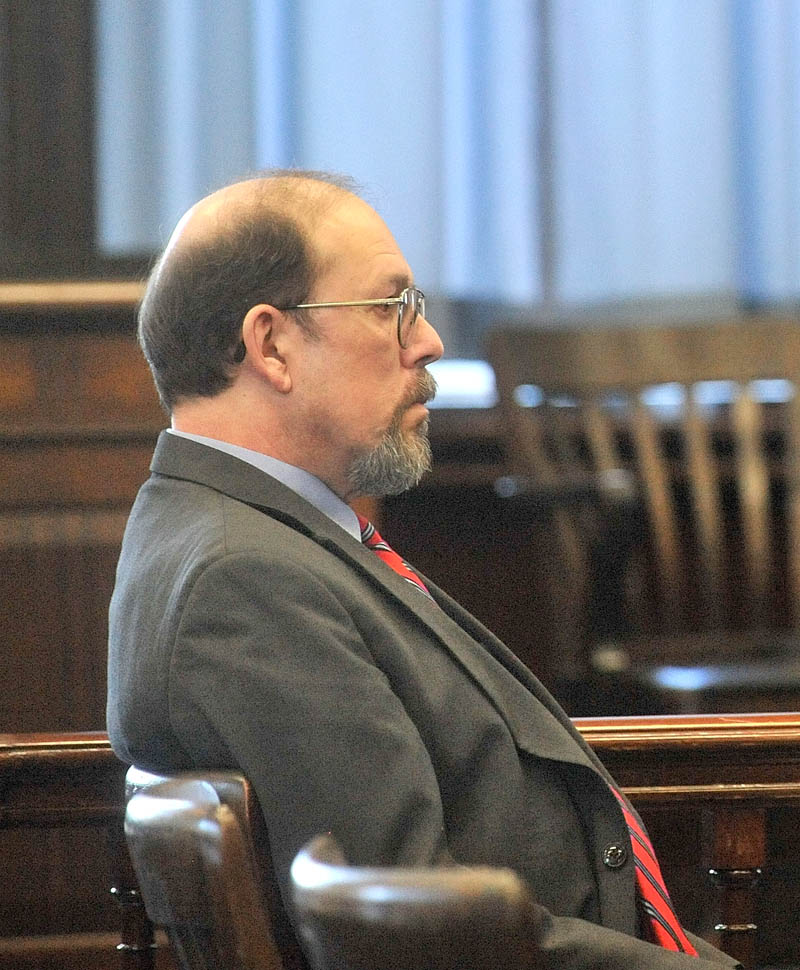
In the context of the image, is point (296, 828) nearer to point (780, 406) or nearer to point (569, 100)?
point (780, 406)

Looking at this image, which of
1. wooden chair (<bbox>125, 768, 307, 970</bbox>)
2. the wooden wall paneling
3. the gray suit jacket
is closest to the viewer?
wooden chair (<bbox>125, 768, 307, 970</bbox>)

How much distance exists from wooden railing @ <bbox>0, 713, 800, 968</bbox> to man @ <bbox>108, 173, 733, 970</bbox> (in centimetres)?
13

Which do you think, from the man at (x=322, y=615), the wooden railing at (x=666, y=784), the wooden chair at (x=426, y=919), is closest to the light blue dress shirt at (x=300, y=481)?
the man at (x=322, y=615)

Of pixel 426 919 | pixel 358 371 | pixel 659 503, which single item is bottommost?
pixel 659 503

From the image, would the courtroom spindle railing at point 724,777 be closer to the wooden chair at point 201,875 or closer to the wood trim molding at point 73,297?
the wooden chair at point 201,875

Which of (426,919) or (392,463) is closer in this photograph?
(426,919)

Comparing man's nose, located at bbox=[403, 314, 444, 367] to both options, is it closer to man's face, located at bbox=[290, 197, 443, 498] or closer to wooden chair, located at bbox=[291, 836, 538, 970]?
man's face, located at bbox=[290, 197, 443, 498]

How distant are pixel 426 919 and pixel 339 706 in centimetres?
33

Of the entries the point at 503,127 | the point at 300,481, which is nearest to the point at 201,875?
the point at 300,481

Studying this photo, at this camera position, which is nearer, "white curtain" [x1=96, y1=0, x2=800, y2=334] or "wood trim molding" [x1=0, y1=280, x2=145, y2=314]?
"wood trim molding" [x1=0, y1=280, x2=145, y2=314]

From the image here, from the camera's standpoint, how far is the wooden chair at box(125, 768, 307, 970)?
0.87 m

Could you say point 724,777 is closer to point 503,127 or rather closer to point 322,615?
point 322,615

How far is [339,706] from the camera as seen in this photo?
104cm

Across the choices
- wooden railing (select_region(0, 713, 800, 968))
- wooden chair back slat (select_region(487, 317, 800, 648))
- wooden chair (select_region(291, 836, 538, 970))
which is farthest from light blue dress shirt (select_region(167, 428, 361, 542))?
wooden chair back slat (select_region(487, 317, 800, 648))
